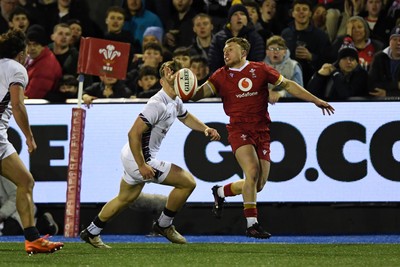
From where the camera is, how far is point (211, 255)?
37.1 ft

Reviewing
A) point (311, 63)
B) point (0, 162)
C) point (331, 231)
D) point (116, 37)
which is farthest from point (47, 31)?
point (0, 162)

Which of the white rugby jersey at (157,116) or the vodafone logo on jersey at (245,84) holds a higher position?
the vodafone logo on jersey at (245,84)

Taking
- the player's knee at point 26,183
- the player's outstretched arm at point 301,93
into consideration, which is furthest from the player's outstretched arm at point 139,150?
the player's outstretched arm at point 301,93

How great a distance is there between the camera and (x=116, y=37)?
17281 millimetres

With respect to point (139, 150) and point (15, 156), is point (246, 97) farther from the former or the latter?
point (15, 156)

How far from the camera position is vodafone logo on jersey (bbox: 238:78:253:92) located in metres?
12.7

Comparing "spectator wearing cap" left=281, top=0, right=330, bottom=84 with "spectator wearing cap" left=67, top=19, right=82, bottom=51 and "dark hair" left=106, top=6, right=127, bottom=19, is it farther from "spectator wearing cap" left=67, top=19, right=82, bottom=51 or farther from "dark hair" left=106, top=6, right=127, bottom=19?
"spectator wearing cap" left=67, top=19, right=82, bottom=51

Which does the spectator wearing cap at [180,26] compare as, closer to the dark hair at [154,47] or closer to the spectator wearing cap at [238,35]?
the dark hair at [154,47]

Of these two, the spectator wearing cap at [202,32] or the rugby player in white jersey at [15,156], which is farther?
the spectator wearing cap at [202,32]

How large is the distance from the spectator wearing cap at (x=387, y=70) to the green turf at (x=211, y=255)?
9.93 feet

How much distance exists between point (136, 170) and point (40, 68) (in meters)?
4.38

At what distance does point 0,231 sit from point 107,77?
2574 millimetres

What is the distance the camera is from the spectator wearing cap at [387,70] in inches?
597

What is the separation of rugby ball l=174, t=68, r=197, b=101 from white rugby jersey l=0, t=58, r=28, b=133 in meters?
2.03
